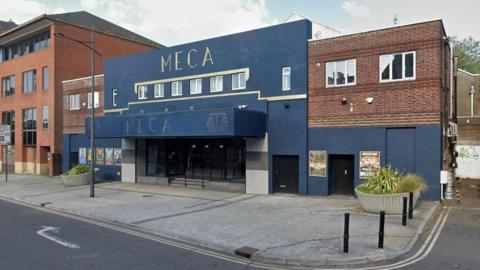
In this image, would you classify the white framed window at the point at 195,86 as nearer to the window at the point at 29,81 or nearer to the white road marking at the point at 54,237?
the white road marking at the point at 54,237

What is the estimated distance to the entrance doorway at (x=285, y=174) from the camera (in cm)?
2089

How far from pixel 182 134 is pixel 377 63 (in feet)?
32.2

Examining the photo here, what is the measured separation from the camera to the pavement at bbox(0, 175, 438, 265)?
10.1 m

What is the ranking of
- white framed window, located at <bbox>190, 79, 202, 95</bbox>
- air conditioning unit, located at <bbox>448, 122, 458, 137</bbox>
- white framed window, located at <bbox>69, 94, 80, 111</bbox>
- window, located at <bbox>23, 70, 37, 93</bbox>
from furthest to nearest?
1. window, located at <bbox>23, 70, 37, 93</bbox>
2. white framed window, located at <bbox>69, 94, 80, 111</bbox>
3. white framed window, located at <bbox>190, 79, 202, 95</bbox>
4. air conditioning unit, located at <bbox>448, 122, 458, 137</bbox>

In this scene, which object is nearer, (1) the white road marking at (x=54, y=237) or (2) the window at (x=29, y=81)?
(1) the white road marking at (x=54, y=237)

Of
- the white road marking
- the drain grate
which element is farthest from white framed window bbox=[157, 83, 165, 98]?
the drain grate

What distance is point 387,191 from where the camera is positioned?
49.1ft

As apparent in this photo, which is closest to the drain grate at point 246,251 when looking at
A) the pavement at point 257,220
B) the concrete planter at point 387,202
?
the pavement at point 257,220

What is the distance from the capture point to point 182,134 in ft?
71.2

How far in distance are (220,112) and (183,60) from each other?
21.3 ft

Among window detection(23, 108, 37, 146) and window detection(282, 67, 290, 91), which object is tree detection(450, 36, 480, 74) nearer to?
window detection(282, 67, 290, 91)

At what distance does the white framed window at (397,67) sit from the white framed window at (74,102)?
78.1 feet

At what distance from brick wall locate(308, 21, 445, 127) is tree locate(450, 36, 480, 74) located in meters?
31.6

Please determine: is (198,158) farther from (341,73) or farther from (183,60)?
(341,73)
